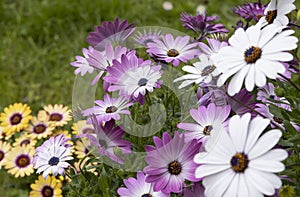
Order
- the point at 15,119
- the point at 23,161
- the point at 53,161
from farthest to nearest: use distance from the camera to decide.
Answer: the point at 15,119, the point at 23,161, the point at 53,161

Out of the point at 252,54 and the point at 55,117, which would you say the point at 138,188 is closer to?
the point at 252,54

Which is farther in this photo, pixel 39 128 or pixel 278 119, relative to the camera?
pixel 39 128

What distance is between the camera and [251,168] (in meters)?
0.76

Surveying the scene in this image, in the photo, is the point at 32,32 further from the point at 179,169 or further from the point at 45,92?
the point at 179,169

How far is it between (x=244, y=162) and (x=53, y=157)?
531mm

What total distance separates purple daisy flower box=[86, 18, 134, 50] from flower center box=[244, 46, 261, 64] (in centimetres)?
41

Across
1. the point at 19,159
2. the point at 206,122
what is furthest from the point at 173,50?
the point at 19,159

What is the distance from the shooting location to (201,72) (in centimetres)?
102

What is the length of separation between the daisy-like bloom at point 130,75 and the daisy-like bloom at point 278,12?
23 centimetres

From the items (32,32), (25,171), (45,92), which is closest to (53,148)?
(25,171)

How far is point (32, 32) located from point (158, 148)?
1.68m

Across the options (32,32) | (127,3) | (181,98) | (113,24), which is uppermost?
(127,3)

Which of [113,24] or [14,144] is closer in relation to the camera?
[113,24]

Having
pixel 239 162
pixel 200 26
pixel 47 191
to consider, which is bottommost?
pixel 239 162
